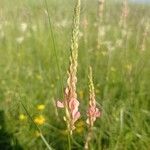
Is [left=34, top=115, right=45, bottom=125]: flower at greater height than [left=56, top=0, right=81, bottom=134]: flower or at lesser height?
lesser

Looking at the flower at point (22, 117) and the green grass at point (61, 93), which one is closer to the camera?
the green grass at point (61, 93)

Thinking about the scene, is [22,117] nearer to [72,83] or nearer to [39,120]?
[39,120]

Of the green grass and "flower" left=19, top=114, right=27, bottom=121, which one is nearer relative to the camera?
the green grass

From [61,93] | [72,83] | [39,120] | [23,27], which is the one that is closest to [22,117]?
[39,120]

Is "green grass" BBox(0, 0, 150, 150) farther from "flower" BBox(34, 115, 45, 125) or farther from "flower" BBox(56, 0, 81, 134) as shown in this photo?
"flower" BBox(56, 0, 81, 134)

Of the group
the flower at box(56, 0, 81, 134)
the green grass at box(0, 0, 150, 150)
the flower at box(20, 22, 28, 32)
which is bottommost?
the flower at box(20, 22, 28, 32)

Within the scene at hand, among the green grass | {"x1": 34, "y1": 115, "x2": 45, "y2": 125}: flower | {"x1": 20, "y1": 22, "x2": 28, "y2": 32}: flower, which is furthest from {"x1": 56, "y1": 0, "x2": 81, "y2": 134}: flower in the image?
{"x1": 20, "y1": 22, "x2": 28, "y2": 32}: flower

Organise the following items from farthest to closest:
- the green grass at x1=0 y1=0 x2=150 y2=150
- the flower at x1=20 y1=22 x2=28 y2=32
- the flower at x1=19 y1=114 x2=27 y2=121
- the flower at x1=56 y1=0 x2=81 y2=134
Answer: the flower at x1=20 y1=22 x2=28 y2=32 < the flower at x1=19 y1=114 x2=27 y2=121 < the green grass at x1=0 y1=0 x2=150 y2=150 < the flower at x1=56 y1=0 x2=81 y2=134

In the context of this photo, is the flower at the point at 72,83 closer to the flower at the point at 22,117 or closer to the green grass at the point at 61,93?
the green grass at the point at 61,93

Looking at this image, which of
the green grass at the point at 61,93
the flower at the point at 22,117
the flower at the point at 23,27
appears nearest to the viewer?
the green grass at the point at 61,93

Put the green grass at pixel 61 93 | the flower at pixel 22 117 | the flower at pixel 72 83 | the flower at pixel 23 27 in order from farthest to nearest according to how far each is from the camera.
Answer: the flower at pixel 23 27
the flower at pixel 22 117
the green grass at pixel 61 93
the flower at pixel 72 83

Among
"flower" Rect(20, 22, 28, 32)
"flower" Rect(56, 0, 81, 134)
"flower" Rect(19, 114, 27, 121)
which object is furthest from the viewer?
"flower" Rect(20, 22, 28, 32)

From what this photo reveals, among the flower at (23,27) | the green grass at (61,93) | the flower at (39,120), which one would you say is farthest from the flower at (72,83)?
the flower at (23,27)
